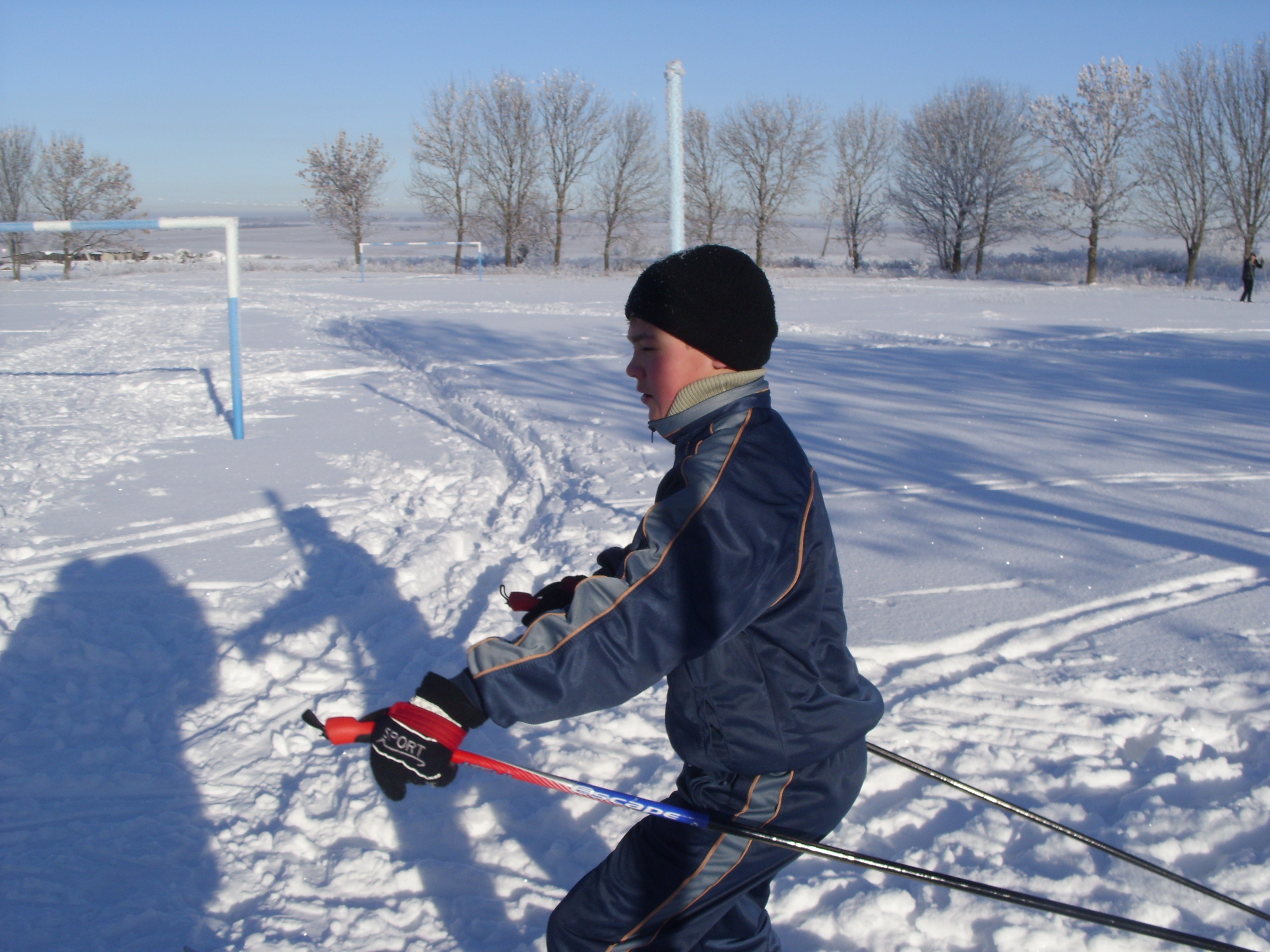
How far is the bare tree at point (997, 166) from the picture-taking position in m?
44.1

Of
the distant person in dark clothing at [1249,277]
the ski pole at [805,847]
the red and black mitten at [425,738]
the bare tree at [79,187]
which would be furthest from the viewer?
the bare tree at [79,187]

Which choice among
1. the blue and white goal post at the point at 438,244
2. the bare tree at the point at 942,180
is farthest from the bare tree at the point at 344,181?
the bare tree at the point at 942,180

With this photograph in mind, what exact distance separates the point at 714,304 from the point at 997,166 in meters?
49.3

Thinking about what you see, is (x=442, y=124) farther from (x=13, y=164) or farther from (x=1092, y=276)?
(x=1092, y=276)

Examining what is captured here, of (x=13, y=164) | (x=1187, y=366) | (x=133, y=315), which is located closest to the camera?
(x=1187, y=366)

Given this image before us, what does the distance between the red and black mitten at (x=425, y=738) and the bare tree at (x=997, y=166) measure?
153ft

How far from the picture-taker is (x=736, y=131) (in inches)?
1845

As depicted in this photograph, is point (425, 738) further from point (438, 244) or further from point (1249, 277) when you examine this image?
point (1249, 277)

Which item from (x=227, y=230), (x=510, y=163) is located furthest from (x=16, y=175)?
(x=227, y=230)

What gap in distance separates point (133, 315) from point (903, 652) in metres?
19.0

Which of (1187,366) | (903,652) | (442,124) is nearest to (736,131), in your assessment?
(442,124)

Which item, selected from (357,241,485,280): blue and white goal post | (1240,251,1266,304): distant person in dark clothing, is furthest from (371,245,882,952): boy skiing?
(1240,251,1266,304): distant person in dark clothing

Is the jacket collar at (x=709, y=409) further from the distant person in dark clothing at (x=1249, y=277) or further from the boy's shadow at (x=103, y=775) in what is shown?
the distant person in dark clothing at (x=1249, y=277)

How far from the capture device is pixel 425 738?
1345 millimetres
